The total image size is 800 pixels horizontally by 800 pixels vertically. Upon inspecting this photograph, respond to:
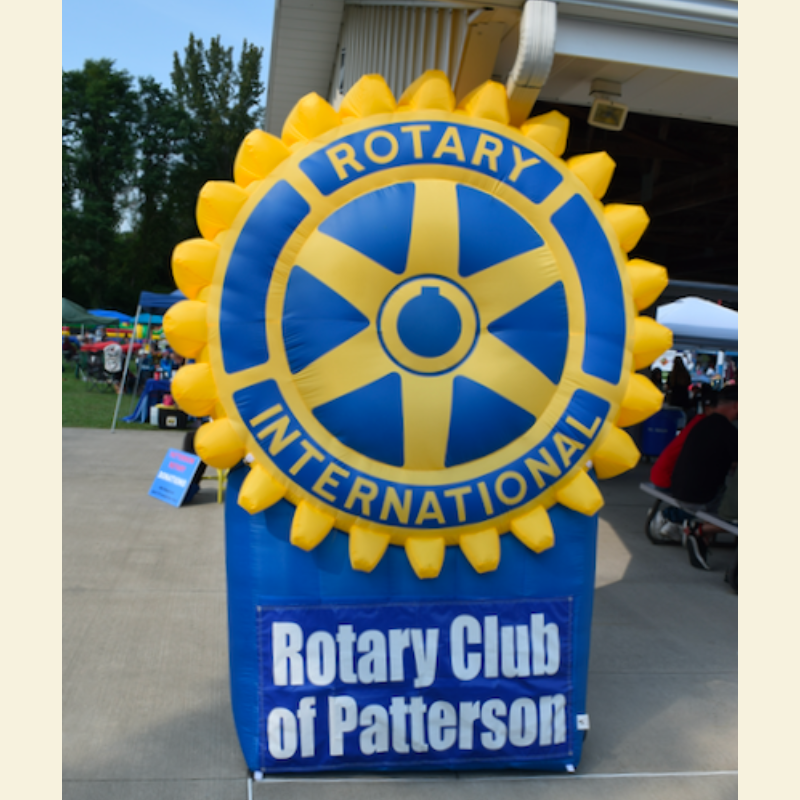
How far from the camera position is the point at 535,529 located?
3266 millimetres

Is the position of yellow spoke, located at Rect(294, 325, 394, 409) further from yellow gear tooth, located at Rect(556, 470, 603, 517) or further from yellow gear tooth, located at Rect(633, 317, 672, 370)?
yellow gear tooth, located at Rect(633, 317, 672, 370)

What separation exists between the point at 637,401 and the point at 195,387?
1860 mm

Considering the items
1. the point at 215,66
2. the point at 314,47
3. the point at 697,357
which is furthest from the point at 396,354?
the point at 215,66

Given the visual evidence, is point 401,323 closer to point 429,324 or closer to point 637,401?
point 429,324

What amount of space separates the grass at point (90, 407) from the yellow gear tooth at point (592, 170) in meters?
11.6

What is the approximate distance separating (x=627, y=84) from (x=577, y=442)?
188 centimetres

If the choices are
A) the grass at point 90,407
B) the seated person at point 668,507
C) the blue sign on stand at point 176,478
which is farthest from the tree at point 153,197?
the seated person at point 668,507

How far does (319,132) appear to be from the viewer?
3191 millimetres

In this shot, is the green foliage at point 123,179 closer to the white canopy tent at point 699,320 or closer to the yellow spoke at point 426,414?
the white canopy tent at point 699,320

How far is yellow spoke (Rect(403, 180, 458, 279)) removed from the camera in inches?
122

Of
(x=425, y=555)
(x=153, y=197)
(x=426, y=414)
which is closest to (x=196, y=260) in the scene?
(x=426, y=414)

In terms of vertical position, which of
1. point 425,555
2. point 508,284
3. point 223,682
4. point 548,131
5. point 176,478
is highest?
point 548,131

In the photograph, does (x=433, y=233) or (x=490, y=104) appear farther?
(x=490, y=104)

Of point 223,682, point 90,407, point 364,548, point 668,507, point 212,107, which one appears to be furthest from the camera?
point 212,107
